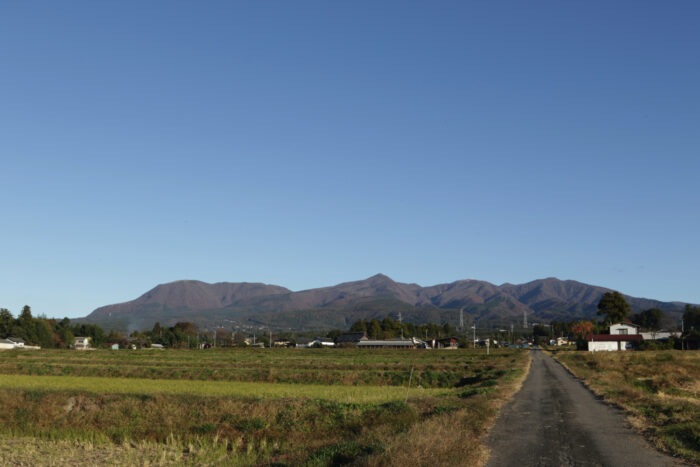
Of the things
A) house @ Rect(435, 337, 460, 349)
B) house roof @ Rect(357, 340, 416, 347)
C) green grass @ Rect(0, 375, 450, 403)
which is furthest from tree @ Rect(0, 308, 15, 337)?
green grass @ Rect(0, 375, 450, 403)

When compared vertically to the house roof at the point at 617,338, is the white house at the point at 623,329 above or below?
above

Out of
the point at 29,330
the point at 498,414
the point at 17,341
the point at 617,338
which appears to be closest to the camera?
the point at 498,414

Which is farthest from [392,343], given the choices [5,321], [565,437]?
[565,437]

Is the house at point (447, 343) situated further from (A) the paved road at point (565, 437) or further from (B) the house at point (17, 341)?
(A) the paved road at point (565, 437)

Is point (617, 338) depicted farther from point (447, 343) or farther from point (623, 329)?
point (447, 343)

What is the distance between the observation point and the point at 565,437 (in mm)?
19500

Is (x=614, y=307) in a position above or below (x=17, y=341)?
above

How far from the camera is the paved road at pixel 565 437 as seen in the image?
52.4ft

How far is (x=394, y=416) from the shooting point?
24.6 m

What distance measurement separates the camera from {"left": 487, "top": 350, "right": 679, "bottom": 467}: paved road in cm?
1598

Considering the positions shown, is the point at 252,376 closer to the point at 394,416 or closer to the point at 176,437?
the point at 176,437

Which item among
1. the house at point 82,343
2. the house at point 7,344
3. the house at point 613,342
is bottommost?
the house at point 82,343

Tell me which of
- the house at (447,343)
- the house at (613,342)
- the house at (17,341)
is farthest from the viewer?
the house at (447,343)

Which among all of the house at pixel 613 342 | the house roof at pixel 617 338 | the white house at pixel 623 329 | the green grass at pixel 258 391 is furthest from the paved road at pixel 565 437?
the white house at pixel 623 329
